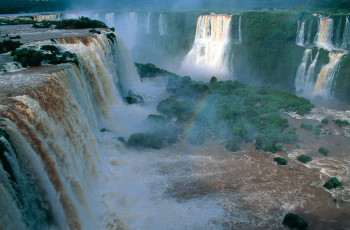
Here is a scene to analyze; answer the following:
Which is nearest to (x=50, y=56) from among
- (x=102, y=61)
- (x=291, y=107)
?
(x=102, y=61)

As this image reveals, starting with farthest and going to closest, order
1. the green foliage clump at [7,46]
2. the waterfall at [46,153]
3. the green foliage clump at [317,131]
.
→ the green foliage clump at [317,131]
the green foliage clump at [7,46]
the waterfall at [46,153]

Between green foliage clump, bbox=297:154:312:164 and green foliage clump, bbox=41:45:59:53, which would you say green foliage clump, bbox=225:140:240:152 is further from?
green foliage clump, bbox=41:45:59:53

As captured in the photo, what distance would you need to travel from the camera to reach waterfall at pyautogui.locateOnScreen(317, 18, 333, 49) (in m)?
25.7

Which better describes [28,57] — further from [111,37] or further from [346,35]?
[346,35]

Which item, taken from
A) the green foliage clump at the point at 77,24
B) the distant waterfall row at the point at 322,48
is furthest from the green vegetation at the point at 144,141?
the distant waterfall row at the point at 322,48

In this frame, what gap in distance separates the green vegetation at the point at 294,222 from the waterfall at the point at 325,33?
1981cm

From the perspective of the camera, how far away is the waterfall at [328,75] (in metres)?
23.5

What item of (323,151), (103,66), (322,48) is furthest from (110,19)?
(323,151)

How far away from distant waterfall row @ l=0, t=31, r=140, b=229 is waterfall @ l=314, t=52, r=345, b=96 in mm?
19052

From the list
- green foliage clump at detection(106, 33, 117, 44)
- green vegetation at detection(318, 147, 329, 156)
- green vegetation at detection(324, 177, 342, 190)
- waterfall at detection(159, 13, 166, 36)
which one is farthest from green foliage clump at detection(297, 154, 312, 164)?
waterfall at detection(159, 13, 166, 36)

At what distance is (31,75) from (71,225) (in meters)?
6.52

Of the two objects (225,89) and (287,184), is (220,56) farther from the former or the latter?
(287,184)

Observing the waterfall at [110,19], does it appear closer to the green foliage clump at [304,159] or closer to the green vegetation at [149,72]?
the green vegetation at [149,72]

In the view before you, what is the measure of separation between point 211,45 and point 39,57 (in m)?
23.6
